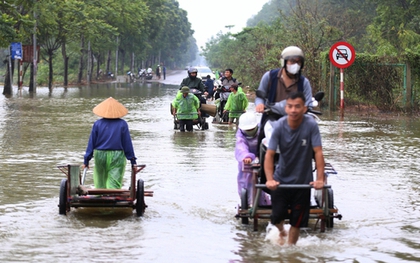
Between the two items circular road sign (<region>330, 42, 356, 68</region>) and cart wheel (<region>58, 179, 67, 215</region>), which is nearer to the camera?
cart wheel (<region>58, 179, 67, 215</region>)

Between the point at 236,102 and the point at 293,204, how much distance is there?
560 inches

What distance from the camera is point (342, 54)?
77.8 ft

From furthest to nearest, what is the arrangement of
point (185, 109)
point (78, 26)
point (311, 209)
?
point (78, 26) → point (185, 109) → point (311, 209)

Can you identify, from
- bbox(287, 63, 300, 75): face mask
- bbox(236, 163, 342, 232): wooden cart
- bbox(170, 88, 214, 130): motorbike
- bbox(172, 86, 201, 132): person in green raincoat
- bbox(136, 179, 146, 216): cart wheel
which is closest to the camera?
bbox(236, 163, 342, 232): wooden cart

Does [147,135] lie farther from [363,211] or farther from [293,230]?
[293,230]

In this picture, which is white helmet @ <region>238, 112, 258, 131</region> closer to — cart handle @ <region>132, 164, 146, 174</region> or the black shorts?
cart handle @ <region>132, 164, 146, 174</region>

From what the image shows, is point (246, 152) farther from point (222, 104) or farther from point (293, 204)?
point (222, 104)

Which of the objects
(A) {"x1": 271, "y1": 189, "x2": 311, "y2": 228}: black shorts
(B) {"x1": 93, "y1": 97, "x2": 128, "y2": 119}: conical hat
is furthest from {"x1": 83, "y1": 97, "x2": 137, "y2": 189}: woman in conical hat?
(A) {"x1": 271, "y1": 189, "x2": 311, "y2": 228}: black shorts

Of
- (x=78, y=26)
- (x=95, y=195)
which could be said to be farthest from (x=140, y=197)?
(x=78, y=26)

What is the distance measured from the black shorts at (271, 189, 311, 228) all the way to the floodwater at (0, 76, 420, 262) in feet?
1.05

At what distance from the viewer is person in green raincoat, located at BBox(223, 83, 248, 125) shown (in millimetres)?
21094

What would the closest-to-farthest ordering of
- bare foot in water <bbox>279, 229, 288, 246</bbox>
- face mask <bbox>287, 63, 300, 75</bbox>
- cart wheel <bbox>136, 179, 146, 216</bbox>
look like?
bare foot in water <bbox>279, 229, 288, 246</bbox>
face mask <bbox>287, 63, 300, 75</bbox>
cart wheel <bbox>136, 179, 146, 216</bbox>

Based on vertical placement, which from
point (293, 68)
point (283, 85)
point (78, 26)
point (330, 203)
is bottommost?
point (330, 203)

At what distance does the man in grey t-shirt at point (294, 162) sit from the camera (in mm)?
6926
